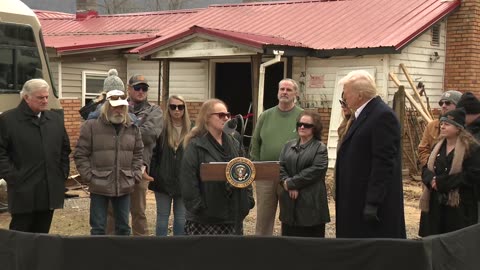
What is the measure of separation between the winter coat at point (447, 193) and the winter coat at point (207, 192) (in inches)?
70.8

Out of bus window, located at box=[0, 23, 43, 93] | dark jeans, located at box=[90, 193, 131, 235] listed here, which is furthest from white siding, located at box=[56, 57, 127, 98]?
dark jeans, located at box=[90, 193, 131, 235]

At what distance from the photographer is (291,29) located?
1647 centimetres

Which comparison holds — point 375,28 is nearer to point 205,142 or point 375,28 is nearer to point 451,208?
point 451,208

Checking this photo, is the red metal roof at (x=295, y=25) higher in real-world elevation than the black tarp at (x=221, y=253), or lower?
higher

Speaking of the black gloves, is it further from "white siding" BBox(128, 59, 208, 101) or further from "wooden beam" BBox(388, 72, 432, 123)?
"white siding" BBox(128, 59, 208, 101)

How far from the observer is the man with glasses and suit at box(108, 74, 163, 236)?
6871 millimetres

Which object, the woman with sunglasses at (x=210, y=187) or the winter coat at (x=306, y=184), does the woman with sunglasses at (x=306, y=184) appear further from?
the woman with sunglasses at (x=210, y=187)

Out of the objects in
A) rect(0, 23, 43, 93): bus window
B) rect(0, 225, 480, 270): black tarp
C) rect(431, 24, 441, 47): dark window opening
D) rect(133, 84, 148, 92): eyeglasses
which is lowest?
rect(0, 225, 480, 270): black tarp

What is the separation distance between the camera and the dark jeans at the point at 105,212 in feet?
21.2

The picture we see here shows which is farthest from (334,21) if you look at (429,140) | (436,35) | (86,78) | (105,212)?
(105,212)

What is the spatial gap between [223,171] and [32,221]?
2.13m

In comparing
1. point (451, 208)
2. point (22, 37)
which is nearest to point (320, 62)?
point (22, 37)

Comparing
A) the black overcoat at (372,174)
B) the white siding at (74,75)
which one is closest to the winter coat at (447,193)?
the black overcoat at (372,174)

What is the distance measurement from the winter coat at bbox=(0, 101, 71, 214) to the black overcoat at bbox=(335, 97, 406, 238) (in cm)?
254
